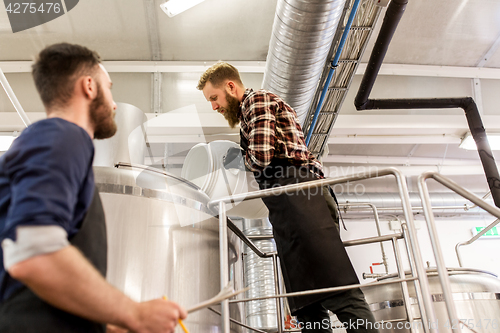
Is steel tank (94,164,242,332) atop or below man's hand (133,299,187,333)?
atop

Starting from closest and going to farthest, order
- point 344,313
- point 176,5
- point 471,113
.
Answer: point 344,313 < point 176,5 < point 471,113

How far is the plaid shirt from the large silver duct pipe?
0.81 meters

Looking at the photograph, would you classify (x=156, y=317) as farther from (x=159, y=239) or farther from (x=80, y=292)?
(x=159, y=239)

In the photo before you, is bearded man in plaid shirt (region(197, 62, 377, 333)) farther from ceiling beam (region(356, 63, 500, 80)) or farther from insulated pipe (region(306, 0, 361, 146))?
ceiling beam (region(356, 63, 500, 80))

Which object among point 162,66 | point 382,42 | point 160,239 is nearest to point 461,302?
point 382,42

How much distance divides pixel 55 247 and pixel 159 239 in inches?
32.7

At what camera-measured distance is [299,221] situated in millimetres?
1396

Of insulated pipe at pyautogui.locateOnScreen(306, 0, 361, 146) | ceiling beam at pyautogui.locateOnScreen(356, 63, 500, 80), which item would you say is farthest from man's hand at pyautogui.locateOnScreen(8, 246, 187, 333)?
ceiling beam at pyautogui.locateOnScreen(356, 63, 500, 80)

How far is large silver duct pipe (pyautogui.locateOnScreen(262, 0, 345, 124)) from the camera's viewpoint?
7.00 feet

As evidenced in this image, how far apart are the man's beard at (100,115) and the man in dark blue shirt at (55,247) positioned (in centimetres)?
7

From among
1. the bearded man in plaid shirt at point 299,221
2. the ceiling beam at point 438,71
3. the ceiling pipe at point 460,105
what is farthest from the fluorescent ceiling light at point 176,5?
the ceiling beam at point 438,71

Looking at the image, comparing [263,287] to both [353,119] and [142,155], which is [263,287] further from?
[142,155]

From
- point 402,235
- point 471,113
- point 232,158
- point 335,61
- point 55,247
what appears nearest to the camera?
point 55,247

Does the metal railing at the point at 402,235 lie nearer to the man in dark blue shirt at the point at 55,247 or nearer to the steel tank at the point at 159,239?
the steel tank at the point at 159,239
